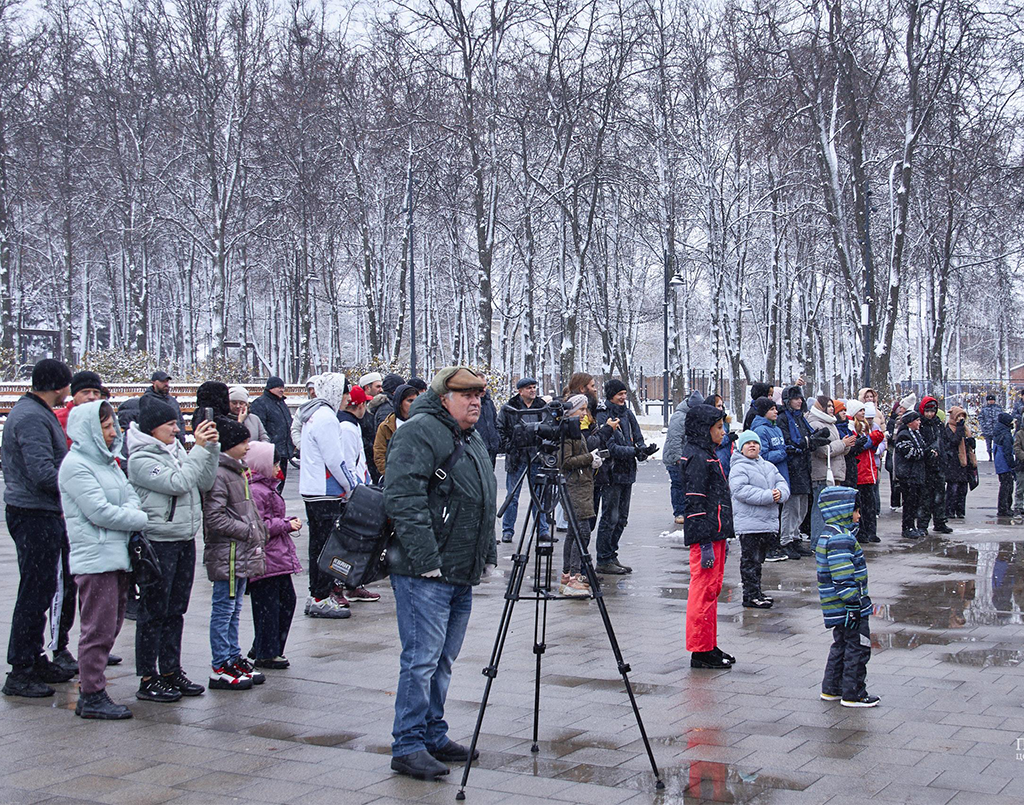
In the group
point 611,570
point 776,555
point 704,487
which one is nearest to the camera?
point 704,487

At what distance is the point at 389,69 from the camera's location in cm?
3375

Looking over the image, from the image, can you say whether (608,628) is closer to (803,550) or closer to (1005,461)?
(803,550)

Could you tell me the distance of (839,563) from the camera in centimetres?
629

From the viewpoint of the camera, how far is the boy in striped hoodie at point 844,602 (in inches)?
245

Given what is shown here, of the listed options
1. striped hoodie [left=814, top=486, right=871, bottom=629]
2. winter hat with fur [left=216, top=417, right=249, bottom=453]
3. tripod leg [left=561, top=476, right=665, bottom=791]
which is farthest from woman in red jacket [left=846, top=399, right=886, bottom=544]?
winter hat with fur [left=216, top=417, right=249, bottom=453]

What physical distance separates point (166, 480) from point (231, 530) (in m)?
0.61

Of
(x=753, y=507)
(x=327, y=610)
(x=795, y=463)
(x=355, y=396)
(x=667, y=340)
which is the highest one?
(x=667, y=340)

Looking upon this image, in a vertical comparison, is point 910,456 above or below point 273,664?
above

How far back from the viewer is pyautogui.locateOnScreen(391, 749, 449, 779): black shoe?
502 cm

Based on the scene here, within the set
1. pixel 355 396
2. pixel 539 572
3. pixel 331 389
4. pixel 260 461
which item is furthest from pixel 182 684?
pixel 355 396

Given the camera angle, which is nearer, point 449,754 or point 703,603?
point 449,754

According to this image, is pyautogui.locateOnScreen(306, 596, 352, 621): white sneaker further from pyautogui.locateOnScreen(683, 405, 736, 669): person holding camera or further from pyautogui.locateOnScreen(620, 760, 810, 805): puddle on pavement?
pyautogui.locateOnScreen(620, 760, 810, 805): puddle on pavement

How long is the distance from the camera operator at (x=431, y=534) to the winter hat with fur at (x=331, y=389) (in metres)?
3.83

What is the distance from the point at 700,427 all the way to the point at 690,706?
7.07 ft
